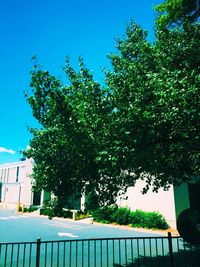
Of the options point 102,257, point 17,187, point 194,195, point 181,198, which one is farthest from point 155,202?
point 17,187

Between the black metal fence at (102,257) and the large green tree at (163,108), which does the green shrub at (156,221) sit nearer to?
the black metal fence at (102,257)

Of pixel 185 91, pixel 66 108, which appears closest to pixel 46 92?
pixel 66 108

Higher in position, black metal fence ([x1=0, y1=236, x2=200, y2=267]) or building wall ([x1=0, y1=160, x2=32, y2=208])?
building wall ([x1=0, y1=160, x2=32, y2=208])

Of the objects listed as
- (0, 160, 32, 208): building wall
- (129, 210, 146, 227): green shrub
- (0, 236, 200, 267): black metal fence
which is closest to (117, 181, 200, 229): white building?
(129, 210, 146, 227): green shrub

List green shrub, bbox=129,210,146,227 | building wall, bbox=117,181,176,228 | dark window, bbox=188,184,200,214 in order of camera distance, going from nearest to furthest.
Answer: dark window, bbox=188,184,200,214
building wall, bbox=117,181,176,228
green shrub, bbox=129,210,146,227

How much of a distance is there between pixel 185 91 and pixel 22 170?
49.8 metres

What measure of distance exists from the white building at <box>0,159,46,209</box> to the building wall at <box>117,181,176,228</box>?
19488 millimetres

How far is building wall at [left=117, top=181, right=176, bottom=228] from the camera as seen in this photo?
18.2 meters

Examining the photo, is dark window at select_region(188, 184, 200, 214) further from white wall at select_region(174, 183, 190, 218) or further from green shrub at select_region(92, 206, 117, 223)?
green shrub at select_region(92, 206, 117, 223)

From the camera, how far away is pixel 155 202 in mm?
19609

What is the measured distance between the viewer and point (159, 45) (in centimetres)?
823

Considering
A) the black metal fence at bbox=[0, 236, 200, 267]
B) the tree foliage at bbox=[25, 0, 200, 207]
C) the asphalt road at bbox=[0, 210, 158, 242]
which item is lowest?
the asphalt road at bbox=[0, 210, 158, 242]

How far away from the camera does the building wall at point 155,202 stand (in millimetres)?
18188

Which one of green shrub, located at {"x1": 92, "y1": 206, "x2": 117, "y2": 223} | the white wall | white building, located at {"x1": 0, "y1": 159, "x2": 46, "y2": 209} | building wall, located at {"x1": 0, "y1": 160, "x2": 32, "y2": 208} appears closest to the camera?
the white wall
